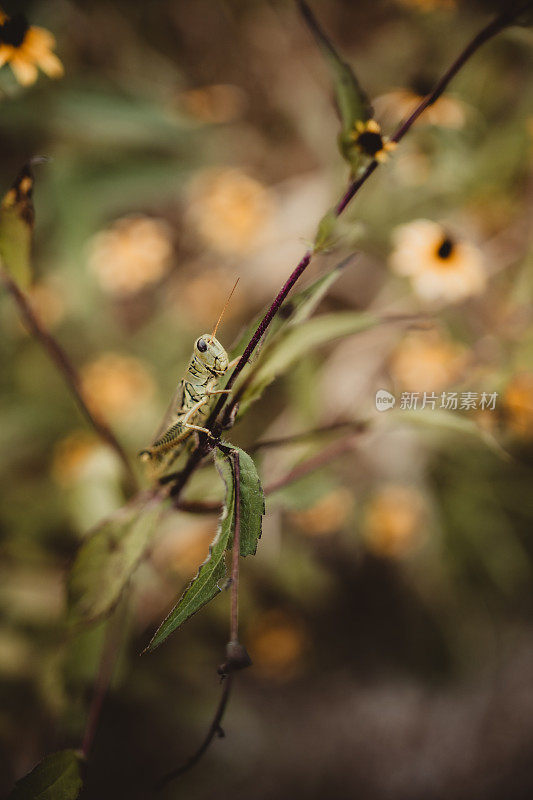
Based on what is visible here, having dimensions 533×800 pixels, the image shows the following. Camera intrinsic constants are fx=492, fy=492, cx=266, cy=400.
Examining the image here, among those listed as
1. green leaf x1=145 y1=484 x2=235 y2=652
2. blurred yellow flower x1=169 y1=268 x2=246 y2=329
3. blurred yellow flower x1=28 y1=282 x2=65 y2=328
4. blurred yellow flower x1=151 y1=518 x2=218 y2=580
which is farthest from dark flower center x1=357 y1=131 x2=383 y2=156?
blurred yellow flower x1=28 y1=282 x2=65 y2=328

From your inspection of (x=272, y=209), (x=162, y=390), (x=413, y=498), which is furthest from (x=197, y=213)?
(x=413, y=498)

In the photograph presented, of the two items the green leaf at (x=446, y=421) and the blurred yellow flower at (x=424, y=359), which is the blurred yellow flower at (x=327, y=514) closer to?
the blurred yellow flower at (x=424, y=359)

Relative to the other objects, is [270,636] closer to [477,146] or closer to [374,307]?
[374,307]

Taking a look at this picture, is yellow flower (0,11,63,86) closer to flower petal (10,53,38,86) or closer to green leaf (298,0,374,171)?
flower petal (10,53,38,86)

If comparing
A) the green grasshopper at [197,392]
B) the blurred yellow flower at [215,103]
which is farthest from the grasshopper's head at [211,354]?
the blurred yellow flower at [215,103]

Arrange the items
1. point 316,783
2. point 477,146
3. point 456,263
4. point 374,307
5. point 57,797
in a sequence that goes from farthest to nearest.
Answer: point 374,307 < point 316,783 < point 477,146 < point 456,263 < point 57,797

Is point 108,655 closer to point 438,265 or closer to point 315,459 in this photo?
point 315,459
